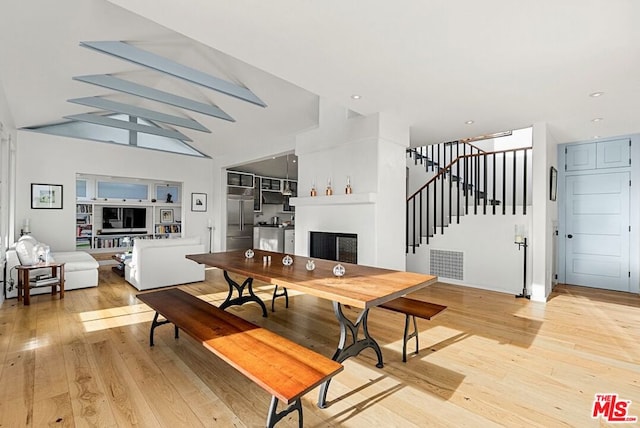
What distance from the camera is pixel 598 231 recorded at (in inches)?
204

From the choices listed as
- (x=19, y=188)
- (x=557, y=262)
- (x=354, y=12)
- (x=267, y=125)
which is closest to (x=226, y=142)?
(x=267, y=125)

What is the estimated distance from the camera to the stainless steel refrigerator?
27.3 ft

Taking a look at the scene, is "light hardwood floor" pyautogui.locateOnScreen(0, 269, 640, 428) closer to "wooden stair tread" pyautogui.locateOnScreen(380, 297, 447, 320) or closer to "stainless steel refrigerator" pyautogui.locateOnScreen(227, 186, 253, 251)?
"wooden stair tread" pyautogui.locateOnScreen(380, 297, 447, 320)

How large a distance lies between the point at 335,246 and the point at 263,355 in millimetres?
3014

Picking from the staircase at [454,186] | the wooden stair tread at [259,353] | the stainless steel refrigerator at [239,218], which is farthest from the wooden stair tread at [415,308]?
the stainless steel refrigerator at [239,218]

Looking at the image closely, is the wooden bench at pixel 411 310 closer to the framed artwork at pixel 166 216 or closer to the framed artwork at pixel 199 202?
the framed artwork at pixel 199 202

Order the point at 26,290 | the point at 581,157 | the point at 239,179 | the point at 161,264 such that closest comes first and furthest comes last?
the point at 26,290, the point at 161,264, the point at 581,157, the point at 239,179

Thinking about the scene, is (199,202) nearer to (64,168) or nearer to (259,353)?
(64,168)

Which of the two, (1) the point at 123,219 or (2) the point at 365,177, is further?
(1) the point at 123,219

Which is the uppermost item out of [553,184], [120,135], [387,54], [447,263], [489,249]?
[120,135]

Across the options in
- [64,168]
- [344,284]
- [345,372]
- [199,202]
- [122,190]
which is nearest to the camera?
[344,284]

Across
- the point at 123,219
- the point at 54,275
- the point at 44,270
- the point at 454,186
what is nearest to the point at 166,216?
the point at 123,219

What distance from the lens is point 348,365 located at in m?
2.40

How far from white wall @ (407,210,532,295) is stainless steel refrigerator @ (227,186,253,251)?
522cm
